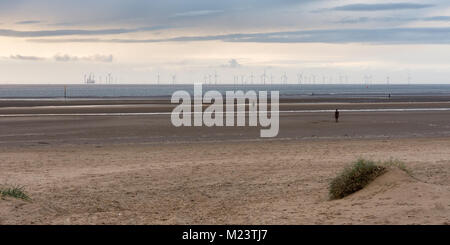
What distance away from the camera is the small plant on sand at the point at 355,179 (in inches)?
505

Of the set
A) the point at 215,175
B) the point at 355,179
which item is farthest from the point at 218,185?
the point at 355,179

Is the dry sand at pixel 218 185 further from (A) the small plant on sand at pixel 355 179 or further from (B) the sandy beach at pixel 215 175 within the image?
(A) the small plant on sand at pixel 355 179

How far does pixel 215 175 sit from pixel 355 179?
17.6ft

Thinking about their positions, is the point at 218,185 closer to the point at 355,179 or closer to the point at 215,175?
the point at 215,175

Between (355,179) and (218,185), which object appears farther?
(218,185)

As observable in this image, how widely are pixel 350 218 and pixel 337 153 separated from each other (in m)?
12.7

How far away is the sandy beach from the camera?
1127 cm

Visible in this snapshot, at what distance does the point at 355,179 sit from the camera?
1290cm

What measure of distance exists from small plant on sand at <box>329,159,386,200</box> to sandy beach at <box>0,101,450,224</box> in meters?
0.35

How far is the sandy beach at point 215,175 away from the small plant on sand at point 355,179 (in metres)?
0.35

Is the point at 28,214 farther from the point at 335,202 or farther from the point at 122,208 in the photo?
the point at 335,202

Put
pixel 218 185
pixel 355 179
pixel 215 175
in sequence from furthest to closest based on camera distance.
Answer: pixel 215 175 < pixel 218 185 < pixel 355 179
